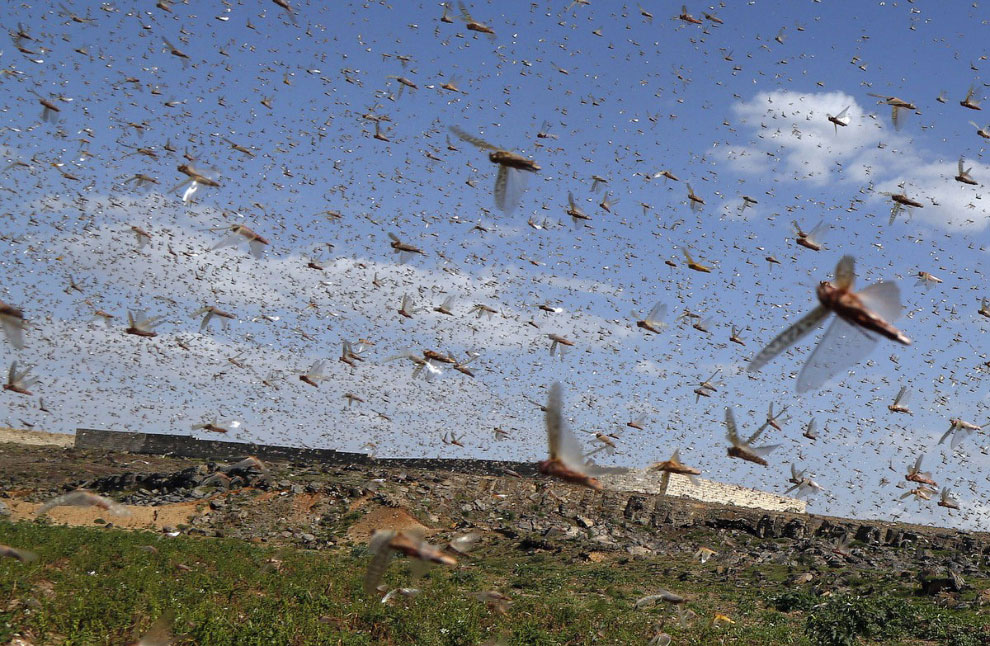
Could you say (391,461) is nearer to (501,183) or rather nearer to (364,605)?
(364,605)

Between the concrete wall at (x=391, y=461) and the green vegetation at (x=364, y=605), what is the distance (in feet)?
54.2

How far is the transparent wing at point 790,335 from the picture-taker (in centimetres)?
268

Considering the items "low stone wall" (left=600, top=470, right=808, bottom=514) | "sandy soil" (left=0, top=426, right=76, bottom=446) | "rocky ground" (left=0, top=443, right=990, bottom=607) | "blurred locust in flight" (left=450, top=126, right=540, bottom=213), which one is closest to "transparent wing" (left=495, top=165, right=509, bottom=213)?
"blurred locust in flight" (left=450, top=126, right=540, bottom=213)

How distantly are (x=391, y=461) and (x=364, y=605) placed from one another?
110ft

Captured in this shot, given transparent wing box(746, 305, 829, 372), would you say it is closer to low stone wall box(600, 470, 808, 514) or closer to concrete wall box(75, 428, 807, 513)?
concrete wall box(75, 428, 807, 513)

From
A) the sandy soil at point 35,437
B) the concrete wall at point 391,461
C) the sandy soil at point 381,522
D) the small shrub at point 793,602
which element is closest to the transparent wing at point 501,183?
the small shrub at point 793,602

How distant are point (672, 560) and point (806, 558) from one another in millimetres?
4049

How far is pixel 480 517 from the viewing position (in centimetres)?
3291

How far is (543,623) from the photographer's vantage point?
14109 millimetres

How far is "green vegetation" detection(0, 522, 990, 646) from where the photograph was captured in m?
11.7

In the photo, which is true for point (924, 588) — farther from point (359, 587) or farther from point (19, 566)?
point (19, 566)

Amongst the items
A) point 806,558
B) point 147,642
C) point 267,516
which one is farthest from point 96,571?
point 806,558

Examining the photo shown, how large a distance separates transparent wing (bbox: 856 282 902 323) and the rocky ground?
22.6m

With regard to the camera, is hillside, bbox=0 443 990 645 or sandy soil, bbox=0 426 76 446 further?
sandy soil, bbox=0 426 76 446
